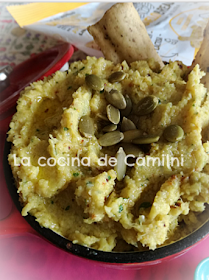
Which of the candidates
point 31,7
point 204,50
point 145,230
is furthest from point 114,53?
point 31,7

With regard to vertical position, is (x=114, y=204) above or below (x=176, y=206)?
above

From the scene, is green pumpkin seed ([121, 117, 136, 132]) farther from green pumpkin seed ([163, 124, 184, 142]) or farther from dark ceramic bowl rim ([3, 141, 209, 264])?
dark ceramic bowl rim ([3, 141, 209, 264])

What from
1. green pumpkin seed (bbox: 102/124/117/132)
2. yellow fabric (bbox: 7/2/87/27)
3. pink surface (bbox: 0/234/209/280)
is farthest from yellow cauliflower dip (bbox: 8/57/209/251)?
yellow fabric (bbox: 7/2/87/27)

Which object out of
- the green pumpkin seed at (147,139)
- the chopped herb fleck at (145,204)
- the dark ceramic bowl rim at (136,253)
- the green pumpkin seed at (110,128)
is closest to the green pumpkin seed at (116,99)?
the green pumpkin seed at (110,128)

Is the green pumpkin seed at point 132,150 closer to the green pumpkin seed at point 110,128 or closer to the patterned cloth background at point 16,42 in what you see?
the green pumpkin seed at point 110,128

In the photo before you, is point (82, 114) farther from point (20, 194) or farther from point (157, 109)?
point (20, 194)

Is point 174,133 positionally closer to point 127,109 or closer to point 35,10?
point 127,109
